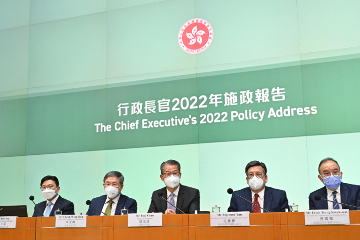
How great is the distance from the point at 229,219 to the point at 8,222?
2.23m

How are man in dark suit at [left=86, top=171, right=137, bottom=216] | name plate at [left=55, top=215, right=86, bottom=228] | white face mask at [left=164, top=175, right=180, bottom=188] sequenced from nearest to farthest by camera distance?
name plate at [left=55, top=215, right=86, bottom=228]
white face mask at [left=164, top=175, right=180, bottom=188]
man in dark suit at [left=86, top=171, right=137, bottom=216]

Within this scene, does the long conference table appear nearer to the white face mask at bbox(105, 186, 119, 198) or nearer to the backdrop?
the white face mask at bbox(105, 186, 119, 198)

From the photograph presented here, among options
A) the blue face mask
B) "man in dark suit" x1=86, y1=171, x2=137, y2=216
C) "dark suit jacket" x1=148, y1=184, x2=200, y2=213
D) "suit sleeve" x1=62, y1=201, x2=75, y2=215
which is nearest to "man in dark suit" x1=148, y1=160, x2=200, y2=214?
"dark suit jacket" x1=148, y1=184, x2=200, y2=213

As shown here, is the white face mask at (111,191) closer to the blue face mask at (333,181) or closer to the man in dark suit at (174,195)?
the man in dark suit at (174,195)

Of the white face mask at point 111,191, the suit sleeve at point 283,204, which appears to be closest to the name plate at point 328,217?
the suit sleeve at point 283,204

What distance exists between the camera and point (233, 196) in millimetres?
4277

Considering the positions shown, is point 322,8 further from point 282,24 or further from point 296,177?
point 296,177

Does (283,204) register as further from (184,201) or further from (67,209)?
(67,209)

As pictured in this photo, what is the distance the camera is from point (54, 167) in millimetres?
5961

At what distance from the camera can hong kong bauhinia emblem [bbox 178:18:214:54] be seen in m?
5.49

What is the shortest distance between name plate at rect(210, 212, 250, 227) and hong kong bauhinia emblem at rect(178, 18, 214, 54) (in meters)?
2.64

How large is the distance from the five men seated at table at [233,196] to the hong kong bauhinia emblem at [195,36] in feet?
5.65

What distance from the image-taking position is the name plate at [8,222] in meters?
4.09

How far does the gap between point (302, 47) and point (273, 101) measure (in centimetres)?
74
